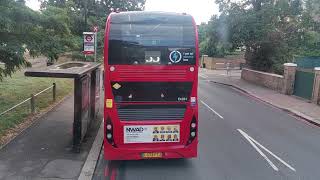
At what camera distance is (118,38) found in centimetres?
923

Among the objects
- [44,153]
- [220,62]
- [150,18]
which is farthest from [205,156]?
[220,62]

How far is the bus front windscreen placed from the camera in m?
9.21

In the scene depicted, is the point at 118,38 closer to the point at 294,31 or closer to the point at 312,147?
the point at 312,147

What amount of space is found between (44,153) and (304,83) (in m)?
17.6

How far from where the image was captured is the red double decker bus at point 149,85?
363 inches

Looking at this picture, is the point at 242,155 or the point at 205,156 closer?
the point at 205,156

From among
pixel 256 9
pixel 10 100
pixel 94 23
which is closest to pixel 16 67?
pixel 10 100

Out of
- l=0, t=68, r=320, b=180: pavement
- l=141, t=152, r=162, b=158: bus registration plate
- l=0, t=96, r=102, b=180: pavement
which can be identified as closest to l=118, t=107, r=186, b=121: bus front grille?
l=141, t=152, r=162, b=158: bus registration plate

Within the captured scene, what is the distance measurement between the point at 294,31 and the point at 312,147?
21.8 meters

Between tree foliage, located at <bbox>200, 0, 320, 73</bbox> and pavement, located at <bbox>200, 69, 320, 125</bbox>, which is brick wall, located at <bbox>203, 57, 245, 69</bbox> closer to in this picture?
tree foliage, located at <bbox>200, 0, 320, 73</bbox>

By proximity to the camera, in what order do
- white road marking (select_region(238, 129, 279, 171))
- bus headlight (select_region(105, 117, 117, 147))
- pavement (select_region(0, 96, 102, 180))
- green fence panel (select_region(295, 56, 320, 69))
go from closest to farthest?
1. pavement (select_region(0, 96, 102, 180))
2. bus headlight (select_region(105, 117, 117, 147))
3. white road marking (select_region(238, 129, 279, 171))
4. green fence panel (select_region(295, 56, 320, 69))

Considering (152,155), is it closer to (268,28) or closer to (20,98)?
(20,98)

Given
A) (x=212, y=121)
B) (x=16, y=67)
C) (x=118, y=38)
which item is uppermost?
(x=118, y=38)

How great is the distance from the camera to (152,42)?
932 centimetres
